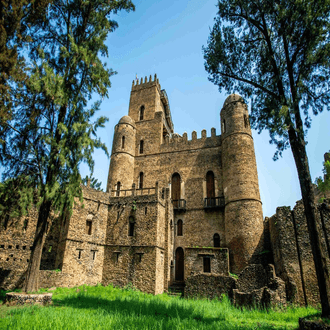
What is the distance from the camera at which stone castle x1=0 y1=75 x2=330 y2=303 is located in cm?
1439

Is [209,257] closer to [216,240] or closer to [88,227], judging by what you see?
[216,240]

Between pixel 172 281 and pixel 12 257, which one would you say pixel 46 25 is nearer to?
pixel 12 257

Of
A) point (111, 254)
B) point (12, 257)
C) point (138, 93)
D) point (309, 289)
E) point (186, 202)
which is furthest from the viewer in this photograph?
point (138, 93)

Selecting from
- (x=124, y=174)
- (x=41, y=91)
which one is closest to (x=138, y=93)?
(x=124, y=174)

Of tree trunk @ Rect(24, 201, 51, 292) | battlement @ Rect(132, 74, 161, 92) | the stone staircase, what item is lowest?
the stone staircase

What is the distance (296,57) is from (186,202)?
574 inches

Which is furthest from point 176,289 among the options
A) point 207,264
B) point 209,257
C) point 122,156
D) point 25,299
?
point 122,156

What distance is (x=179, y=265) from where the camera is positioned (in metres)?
20.5

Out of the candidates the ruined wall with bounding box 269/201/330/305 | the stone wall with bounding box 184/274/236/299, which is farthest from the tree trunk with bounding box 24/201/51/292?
the ruined wall with bounding box 269/201/330/305

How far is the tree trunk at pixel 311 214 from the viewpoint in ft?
25.8

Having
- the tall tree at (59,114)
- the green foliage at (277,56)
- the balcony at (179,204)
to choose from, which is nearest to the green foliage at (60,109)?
the tall tree at (59,114)

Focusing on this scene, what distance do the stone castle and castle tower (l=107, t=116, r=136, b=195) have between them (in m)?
0.10

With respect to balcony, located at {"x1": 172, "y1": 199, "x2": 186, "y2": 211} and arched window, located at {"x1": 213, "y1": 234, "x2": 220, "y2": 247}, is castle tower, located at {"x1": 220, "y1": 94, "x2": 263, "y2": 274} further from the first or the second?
balcony, located at {"x1": 172, "y1": 199, "x2": 186, "y2": 211}

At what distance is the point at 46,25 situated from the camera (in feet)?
39.3
